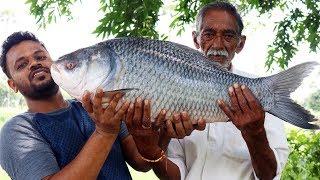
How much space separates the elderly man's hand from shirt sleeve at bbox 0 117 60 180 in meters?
0.93

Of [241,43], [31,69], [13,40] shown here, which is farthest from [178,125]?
[13,40]

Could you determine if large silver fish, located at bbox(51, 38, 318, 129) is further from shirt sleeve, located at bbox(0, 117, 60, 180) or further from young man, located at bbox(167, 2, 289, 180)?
shirt sleeve, located at bbox(0, 117, 60, 180)

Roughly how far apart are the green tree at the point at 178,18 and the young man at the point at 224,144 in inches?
44.7

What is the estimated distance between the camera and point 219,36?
2.86 metres

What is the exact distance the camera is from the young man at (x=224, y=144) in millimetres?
2701

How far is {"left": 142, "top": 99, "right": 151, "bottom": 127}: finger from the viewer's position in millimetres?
2408

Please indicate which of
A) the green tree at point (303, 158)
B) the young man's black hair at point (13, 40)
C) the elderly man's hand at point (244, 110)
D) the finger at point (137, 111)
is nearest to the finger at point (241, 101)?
the elderly man's hand at point (244, 110)

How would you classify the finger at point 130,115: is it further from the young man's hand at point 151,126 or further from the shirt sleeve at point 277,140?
the shirt sleeve at point 277,140

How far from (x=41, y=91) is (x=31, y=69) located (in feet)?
0.45

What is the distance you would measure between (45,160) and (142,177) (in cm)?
1371

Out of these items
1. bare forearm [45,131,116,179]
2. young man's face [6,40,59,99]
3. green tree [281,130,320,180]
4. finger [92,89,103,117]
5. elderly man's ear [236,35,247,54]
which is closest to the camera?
finger [92,89,103,117]

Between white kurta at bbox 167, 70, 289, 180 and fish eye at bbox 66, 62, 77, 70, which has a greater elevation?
fish eye at bbox 66, 62, 77, 70

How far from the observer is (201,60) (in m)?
2.62

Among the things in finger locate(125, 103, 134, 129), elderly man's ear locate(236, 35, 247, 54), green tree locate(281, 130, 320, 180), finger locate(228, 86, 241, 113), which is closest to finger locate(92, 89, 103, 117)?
finger locate(125, 103, 134, 129)
